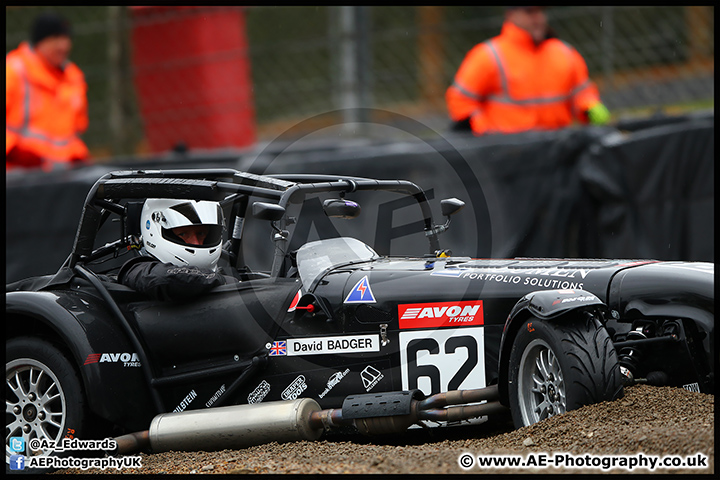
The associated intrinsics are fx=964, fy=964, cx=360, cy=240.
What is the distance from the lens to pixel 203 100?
40.7ft

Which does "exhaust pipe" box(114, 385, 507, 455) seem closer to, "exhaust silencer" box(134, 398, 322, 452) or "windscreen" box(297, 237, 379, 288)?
"exhaust silencer" box(134, 398, 322, 452)

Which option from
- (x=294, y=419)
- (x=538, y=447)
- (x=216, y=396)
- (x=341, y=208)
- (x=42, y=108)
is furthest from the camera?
(x=42, y=108)

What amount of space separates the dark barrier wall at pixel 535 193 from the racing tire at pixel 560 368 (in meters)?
3.15

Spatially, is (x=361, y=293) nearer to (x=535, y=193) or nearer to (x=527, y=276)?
(x=527, y=276)

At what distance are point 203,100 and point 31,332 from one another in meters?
7.34

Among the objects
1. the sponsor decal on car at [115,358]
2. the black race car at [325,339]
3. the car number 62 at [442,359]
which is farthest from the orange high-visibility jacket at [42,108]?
the car number 62 at [442,359]

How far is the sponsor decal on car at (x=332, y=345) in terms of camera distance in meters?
4.93

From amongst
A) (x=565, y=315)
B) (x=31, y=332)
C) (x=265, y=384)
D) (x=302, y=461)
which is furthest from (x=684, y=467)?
(x=31, y=332)

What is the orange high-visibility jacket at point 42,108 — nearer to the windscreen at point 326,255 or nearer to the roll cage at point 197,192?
the roll cage at point 197,192

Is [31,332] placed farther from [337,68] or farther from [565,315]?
[337,68]

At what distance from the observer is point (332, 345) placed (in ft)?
16.4

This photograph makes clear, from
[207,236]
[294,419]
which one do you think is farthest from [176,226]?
[294,419]

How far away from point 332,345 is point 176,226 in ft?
3.97

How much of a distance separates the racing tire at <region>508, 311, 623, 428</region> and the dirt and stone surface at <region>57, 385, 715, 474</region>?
96 millimetres
